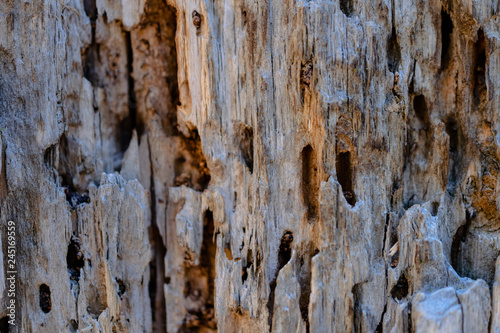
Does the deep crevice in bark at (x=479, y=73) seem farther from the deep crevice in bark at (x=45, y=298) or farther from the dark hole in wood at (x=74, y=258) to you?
the deep crevice in bark at (x=45, y=298)

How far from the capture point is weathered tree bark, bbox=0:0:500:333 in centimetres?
393

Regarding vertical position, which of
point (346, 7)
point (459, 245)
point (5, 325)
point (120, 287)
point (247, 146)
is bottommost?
point (5, 325)

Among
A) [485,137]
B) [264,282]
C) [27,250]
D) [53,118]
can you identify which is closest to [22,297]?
[27,250]

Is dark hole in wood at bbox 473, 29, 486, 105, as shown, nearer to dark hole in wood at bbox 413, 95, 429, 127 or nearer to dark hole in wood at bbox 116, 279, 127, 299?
dark hole in wood at bbox 413, 95, 429, 127

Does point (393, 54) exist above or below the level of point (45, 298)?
above

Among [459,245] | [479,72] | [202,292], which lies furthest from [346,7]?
[202,292]

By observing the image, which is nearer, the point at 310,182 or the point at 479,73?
the point at 310,182

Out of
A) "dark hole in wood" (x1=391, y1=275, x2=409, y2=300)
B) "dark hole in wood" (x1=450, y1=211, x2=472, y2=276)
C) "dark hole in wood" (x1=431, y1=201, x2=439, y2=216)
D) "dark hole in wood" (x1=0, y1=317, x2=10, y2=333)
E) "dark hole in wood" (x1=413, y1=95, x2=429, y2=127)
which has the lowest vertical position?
"dark hole in wood" (x1=0, y1=317, x2=10, y2=333)

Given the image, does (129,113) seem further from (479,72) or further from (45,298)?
(479,72)

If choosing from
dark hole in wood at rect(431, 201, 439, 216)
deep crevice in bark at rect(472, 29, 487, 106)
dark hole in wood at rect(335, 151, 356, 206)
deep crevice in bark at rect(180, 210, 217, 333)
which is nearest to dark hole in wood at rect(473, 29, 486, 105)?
deep crevice in bark at rect(472, 29, 487, 106)

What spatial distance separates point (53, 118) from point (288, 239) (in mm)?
2362

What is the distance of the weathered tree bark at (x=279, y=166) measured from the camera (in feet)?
12.9

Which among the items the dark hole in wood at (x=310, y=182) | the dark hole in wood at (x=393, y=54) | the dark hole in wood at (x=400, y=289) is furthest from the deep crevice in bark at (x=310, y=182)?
the dark hole in wood at (x=393, y=54)

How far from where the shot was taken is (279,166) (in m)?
4.05
